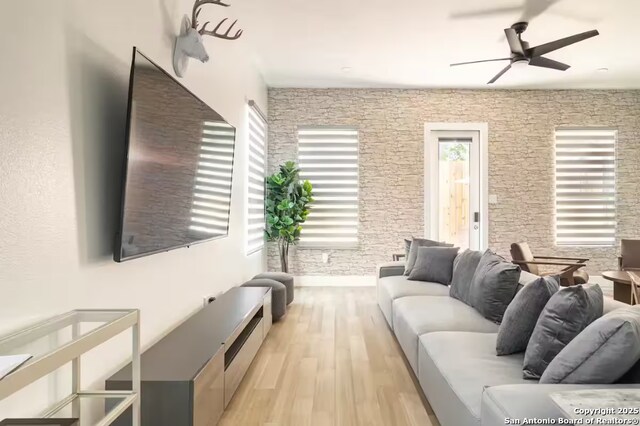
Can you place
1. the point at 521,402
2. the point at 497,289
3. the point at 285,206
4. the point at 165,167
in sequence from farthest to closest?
the point at 285,206
the point at 497,289
the point at 165,167
the point at 521,402

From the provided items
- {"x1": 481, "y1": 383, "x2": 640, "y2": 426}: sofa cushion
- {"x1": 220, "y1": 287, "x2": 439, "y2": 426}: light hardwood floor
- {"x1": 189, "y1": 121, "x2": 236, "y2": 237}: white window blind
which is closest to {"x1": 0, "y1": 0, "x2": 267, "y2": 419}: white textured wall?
{"x1": 189, "y1": 121, "x2": 236, "y2": 237}: white window blind

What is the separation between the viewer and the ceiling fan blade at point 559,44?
3.40 m

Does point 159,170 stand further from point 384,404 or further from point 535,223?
point 535,223

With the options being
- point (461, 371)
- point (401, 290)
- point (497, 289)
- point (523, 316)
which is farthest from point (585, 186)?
point (461, 371)

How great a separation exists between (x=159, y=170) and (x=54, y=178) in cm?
61

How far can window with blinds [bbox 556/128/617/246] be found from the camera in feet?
19.9

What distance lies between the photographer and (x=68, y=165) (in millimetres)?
1542

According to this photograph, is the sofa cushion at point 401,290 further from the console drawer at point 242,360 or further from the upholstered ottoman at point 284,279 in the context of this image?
the console drawer at point 242,360

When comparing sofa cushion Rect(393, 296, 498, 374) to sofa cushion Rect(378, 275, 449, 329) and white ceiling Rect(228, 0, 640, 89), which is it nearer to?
sofa cushion Rect(378, 275, 449, 329)

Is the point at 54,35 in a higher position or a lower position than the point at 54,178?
higher

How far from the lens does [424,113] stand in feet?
19.9

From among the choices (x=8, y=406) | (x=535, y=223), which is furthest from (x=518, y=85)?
Answer: (x=8, y=406)

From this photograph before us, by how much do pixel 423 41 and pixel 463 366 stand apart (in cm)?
369

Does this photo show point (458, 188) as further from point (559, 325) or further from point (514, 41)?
point (559, 325)
